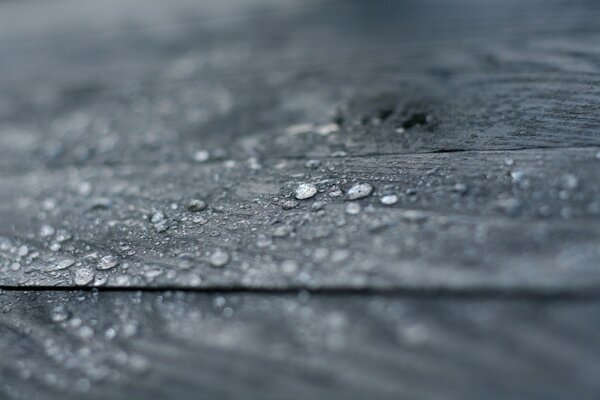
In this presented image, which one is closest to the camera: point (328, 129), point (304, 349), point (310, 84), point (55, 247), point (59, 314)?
point (304, 349)

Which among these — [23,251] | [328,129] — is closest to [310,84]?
[328,129]

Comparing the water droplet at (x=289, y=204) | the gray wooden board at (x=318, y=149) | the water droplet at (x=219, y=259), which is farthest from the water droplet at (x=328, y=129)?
the water droplet at (x=219, y=259)

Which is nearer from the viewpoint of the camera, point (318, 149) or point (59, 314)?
point (59, 314)

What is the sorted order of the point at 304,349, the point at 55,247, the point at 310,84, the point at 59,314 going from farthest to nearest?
the point at 310,84 < the point at 55,247 < the point at 59,314 < the point at 304,349

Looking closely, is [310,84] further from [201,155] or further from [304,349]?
[304,349]

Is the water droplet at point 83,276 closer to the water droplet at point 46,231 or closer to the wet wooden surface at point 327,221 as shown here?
the wet wooden surface at point 327,221

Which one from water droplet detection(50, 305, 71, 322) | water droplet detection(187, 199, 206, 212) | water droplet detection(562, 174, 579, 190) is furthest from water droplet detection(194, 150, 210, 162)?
water droplet detection(562, 174, 579, 190)

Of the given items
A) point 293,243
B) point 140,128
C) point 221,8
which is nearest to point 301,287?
point 293,243
